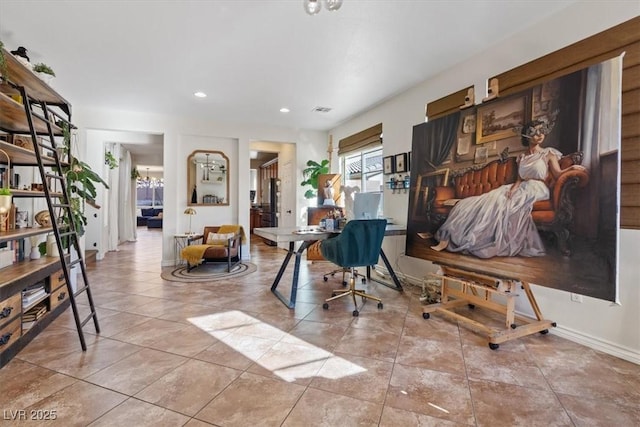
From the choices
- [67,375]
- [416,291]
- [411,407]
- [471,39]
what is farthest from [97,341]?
[471,39]

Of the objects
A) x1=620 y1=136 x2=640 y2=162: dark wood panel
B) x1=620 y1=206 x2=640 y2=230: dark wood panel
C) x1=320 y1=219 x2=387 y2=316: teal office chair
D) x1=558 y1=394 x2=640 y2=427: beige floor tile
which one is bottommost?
x1=558 y1=394 x2=640 y2=427: beige floor tile

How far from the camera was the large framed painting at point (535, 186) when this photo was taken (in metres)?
1.78

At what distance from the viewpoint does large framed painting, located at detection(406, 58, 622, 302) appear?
178 cm

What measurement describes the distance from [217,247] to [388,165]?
2962 mm

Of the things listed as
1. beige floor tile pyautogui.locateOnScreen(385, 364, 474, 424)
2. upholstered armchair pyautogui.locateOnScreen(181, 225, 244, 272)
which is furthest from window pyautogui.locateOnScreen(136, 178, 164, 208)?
beige floor tile pyautogui.locateOnScreen(385, 364, 474, 424)

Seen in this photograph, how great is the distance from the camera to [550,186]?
2.03 m

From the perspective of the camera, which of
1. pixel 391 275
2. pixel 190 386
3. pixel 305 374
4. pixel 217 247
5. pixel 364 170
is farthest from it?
pixel 364 170

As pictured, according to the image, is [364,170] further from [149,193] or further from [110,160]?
[149,193]

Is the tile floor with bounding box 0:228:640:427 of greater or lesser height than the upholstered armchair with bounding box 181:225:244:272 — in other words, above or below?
below

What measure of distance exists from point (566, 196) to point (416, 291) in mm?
2146

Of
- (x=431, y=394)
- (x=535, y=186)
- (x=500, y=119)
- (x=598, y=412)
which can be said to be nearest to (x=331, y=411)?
(x=431, y=394)

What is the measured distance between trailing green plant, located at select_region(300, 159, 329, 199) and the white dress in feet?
12.0

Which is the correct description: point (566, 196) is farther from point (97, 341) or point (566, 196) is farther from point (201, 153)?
point (201, 153)

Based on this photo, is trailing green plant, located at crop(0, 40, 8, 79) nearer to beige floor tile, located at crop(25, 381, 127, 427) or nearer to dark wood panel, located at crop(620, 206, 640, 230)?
beige floor tile, located at crop(25, 381, 127, 427)
